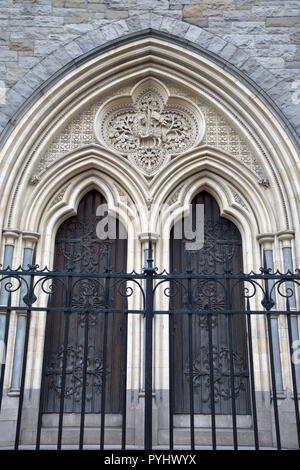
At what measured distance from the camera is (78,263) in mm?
6766

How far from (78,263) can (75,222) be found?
684 millimetres

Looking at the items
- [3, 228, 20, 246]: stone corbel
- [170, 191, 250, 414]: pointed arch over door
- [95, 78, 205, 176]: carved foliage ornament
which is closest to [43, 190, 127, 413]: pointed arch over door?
[3, 228, 20, 246]: stone corbel

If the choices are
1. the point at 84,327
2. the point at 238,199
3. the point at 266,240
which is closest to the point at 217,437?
the point at 84,327

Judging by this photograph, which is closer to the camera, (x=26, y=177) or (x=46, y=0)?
(x=26, y=177)

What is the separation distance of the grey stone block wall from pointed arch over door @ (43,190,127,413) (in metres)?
2.03

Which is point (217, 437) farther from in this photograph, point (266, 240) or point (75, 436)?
point (266, 240)

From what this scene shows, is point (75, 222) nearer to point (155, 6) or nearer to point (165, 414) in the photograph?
point (165, 414)

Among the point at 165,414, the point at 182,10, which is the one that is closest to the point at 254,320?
the point at 165,414

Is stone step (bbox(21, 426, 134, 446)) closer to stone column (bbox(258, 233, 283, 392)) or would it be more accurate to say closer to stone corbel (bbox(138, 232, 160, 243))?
stone column (bbox(258, 233, 283, 392))

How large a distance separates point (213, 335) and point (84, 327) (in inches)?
71.9

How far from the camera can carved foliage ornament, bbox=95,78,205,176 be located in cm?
715

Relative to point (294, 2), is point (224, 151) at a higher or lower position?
lower

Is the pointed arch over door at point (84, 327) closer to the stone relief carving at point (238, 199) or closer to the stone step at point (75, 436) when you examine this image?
the stone step at point (75, 436)

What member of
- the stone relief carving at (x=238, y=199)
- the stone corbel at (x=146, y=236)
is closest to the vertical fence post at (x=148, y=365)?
the stone corbel at (x=146, y=236)
